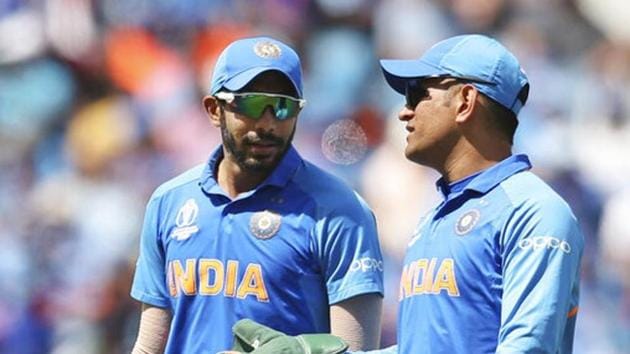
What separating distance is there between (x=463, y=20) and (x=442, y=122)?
5.41 meters

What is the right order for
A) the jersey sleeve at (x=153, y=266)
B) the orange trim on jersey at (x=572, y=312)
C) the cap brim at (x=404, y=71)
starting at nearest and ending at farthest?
the orange trim on jersey at (x=572, y=312) → the cap brim at (x=404, y=71) → the jersey sleeve at (x=153, y=266)

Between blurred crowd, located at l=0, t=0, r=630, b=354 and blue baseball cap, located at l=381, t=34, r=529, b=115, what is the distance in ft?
15.6

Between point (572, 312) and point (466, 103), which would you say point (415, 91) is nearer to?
point (466, 103)

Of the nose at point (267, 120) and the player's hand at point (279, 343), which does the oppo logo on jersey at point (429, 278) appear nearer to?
the player's hand at point (279, 343)

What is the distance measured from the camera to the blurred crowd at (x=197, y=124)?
9062mm

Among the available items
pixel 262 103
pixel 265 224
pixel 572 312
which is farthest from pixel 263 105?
pixel 572 312

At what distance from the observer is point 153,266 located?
204 inches

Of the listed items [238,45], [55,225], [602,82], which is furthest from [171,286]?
[602,82]

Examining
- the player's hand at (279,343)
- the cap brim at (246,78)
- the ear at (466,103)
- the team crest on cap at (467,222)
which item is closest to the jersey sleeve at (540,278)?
the team crest on cap at (467,222)

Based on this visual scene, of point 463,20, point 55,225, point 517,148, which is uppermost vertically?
point 463,20

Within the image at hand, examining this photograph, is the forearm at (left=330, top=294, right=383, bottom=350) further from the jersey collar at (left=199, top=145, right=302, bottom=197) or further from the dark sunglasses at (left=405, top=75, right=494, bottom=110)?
the dark sunglasses at (left=405, top=75, right=494, bottom=110)

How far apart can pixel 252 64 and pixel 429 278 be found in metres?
1.24

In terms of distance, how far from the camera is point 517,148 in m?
9.15

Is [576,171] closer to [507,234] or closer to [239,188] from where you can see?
[239,188]
